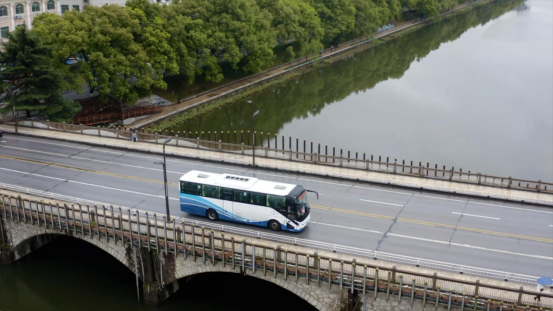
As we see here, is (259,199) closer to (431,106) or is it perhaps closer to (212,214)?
(212,214)

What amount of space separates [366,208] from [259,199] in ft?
27.1

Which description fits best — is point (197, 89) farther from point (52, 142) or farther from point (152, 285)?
point (152, 285)

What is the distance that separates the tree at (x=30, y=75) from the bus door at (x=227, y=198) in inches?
1269

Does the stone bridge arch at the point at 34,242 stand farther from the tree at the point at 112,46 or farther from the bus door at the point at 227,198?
the tree at the point at 112,46

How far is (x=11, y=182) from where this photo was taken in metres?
46.8

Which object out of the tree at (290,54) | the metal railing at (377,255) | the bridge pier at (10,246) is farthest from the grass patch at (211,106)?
the metal railing at (377,255)

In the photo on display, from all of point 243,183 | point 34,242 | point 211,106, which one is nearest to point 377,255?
point 243,183

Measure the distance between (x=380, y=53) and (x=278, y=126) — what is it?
5021cm

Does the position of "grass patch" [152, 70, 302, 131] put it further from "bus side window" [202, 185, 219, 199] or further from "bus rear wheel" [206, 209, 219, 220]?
"bus side window" [202, 185, 219, 199]

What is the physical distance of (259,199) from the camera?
37.3 meters

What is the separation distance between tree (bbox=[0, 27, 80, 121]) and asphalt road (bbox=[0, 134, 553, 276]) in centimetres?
919

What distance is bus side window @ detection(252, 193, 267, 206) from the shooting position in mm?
37125

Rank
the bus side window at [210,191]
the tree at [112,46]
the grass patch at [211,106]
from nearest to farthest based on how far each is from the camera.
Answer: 1. the bus side window at [210,191]
2. the tree at [112,46]
3. the grass patch at [211,106]

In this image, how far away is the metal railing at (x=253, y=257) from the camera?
2988 centimetres
